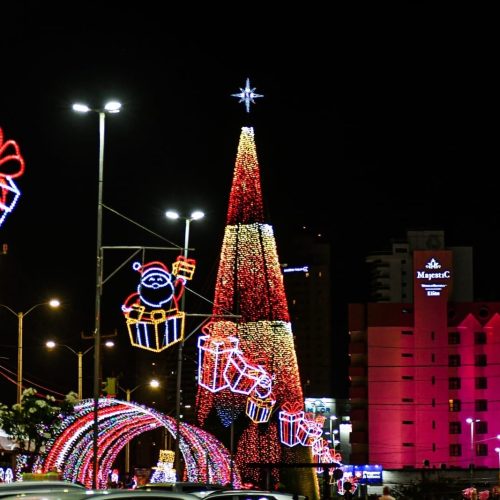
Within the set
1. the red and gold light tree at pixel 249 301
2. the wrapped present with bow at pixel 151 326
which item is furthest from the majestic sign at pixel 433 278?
the wrapped present with bow at pixel 151 326

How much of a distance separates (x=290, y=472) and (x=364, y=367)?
5535cm

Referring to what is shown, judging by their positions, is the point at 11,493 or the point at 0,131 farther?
the point at 0,131

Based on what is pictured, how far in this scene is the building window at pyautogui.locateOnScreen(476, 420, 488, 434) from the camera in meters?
116

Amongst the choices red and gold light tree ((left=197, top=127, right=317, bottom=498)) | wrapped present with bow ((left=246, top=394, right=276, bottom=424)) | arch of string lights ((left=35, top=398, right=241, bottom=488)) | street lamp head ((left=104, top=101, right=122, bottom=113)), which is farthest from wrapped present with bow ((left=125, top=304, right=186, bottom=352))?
red and gold light tree ((left=197, top=127, right=317, bottom=498))

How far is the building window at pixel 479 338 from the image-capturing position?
120 metres

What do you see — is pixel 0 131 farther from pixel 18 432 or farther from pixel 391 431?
pixel 391 431

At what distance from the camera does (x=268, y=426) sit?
217ft

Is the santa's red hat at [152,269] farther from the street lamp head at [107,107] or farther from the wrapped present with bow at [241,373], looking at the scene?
the wrapped present with bow at [241,373]

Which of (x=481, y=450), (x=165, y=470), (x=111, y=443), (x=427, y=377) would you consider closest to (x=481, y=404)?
(x=481, y=450)

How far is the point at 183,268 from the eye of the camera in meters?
39.3

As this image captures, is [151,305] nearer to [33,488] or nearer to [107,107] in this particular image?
[107,107]

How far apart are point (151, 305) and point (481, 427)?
87105mm

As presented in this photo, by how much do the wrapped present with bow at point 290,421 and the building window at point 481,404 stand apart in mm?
49580

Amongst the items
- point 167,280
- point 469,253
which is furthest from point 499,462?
point 167,280
